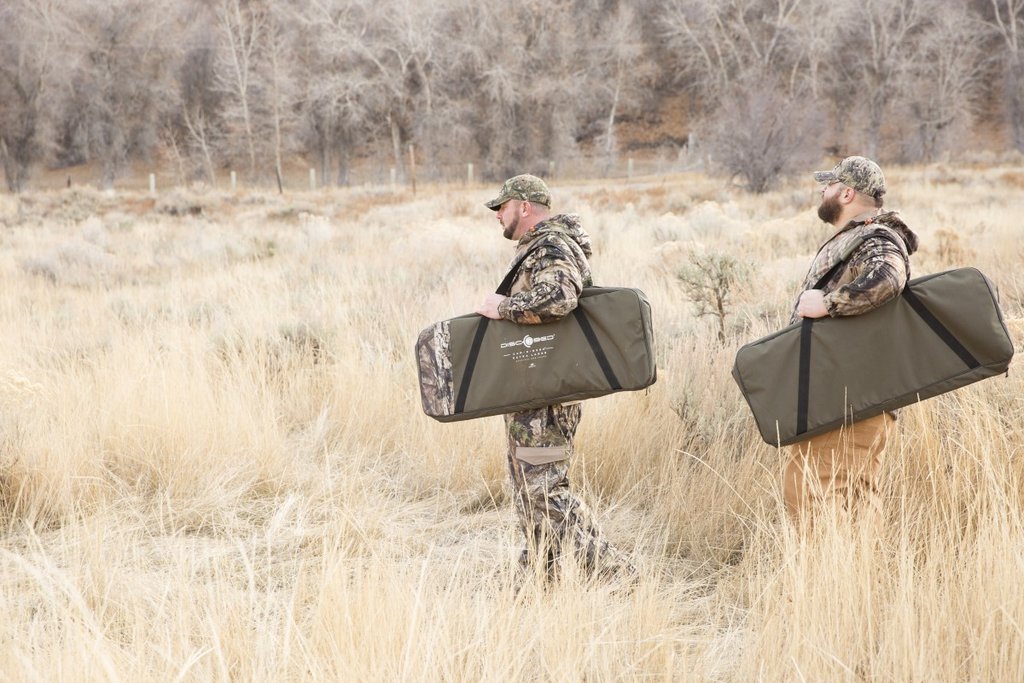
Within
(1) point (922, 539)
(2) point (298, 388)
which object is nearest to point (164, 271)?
(2) point (298, 388)

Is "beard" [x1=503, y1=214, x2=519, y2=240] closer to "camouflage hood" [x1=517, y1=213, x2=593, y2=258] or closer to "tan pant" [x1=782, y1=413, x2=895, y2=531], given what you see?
"camouflage hood" [x1=517, y1=213, x2=593, y2=258]

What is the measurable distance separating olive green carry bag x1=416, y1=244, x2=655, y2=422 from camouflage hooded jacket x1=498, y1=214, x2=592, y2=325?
0.22 ft

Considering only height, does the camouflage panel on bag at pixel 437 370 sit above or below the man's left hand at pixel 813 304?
below

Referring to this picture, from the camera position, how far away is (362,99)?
45.1m

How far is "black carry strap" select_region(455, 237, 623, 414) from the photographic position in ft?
9.88

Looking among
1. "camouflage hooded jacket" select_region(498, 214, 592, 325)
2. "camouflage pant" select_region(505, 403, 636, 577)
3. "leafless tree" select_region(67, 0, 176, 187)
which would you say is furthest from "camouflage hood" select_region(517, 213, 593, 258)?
"leafless tree" select_region(67, 0, 176, 187)

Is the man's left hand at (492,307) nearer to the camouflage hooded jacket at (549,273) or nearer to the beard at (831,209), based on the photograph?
the camouflage hooded jacket at (549,273)

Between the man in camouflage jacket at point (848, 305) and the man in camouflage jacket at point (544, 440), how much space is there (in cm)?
84

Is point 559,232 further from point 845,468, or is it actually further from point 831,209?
point 845,468

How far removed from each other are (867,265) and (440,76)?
44.9 m

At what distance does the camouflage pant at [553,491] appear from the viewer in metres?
3.25

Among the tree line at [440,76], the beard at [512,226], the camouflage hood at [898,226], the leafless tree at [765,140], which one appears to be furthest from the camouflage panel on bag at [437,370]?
the tree line at [440,76]

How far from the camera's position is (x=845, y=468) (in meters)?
3.07

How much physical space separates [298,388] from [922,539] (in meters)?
4.27
